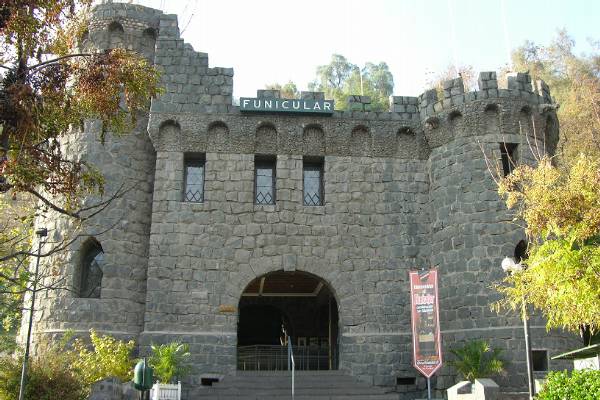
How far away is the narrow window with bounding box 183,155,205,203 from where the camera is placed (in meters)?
19.7

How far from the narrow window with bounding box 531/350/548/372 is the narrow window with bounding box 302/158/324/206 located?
727 centimetres

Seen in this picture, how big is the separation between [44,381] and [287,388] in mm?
5925

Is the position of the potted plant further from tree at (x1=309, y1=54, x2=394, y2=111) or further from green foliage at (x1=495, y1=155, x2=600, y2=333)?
tree at (x1=309, y1=54, x2=394, y2=111)

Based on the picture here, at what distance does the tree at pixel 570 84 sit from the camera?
30750mm

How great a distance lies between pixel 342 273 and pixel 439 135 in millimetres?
5115

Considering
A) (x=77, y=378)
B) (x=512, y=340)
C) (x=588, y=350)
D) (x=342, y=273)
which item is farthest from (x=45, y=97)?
(x=512, y=340)

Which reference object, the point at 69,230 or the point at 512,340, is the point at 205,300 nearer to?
the point at 69,230

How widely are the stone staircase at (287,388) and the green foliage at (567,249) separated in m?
5.84

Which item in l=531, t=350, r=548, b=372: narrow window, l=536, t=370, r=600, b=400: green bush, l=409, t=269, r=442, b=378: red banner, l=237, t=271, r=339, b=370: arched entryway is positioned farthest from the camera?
l=237, t=271, r=339, b=370: arched entryway

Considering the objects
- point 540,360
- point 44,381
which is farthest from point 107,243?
point 540,360

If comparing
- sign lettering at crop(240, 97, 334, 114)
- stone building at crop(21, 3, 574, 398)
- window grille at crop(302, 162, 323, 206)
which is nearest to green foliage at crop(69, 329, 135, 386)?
stone building at crop(21, 3, 574, 398)

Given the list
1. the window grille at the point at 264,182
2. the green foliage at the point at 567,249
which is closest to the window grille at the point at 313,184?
the window grille at the point at 264,182

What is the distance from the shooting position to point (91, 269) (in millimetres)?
19016

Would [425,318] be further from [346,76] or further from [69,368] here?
[346,76]
